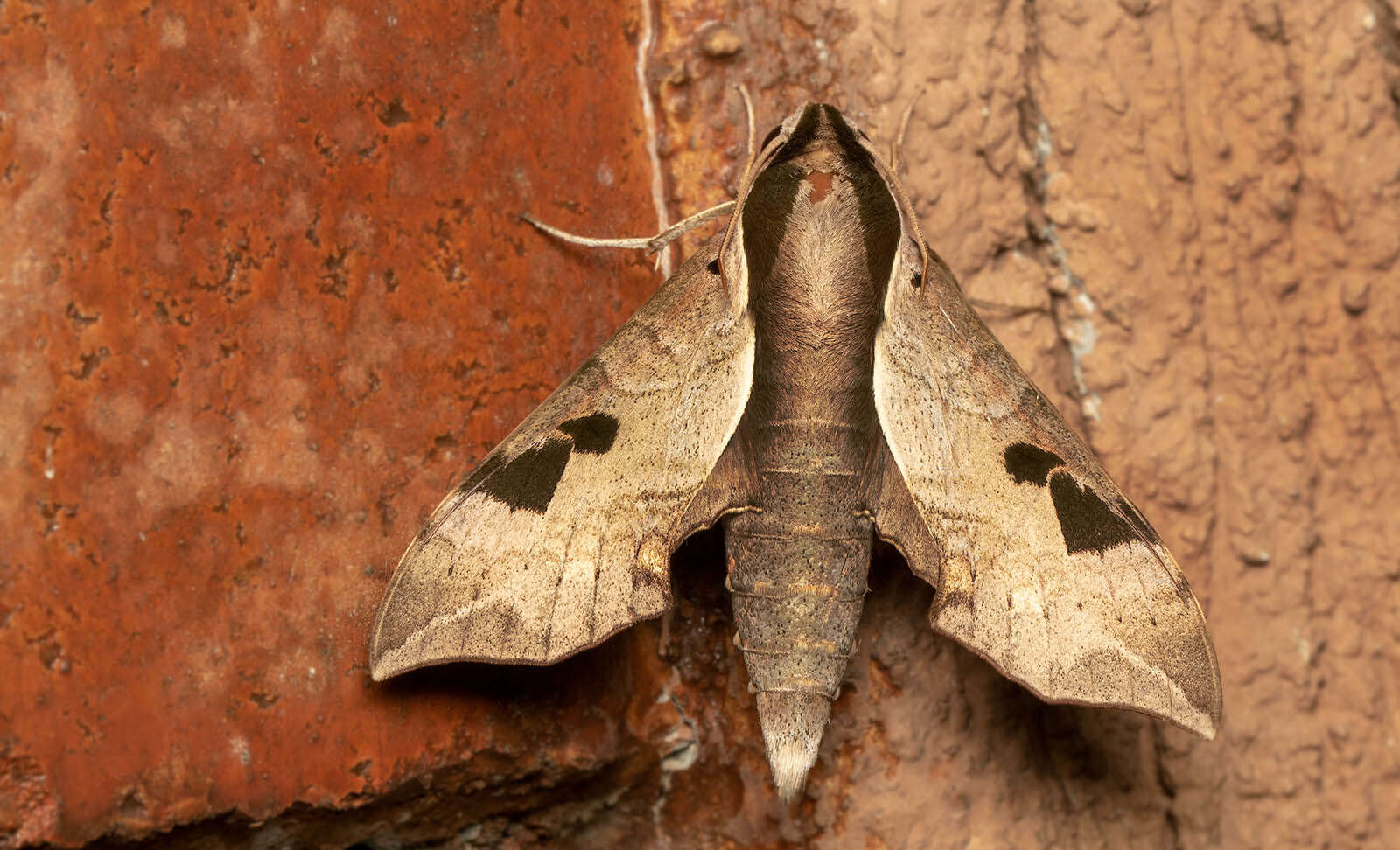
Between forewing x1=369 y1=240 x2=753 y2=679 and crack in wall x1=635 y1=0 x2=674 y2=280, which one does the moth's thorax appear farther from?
crack in wall x1=635 y1=0 x2=674 y2=280

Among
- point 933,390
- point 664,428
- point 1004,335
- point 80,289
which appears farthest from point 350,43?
point 1004,335

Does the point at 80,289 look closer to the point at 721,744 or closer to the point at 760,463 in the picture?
the point at 760,463

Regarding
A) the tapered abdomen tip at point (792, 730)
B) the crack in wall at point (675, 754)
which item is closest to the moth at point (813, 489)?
the tapered abdomen tip at point (792, 730)

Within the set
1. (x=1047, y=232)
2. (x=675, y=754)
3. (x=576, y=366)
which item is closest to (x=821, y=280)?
(x=576, y=366)

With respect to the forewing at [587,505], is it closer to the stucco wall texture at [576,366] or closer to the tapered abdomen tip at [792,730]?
the stucco wall texture at [576,366]

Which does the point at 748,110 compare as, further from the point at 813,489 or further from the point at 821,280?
the point at 813,489

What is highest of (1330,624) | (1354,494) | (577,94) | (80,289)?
(577,94)

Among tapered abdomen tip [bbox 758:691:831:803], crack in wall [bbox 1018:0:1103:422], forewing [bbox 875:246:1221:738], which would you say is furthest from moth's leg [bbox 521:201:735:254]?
tapered abdomen tip [bbox 758:691:831:803]
